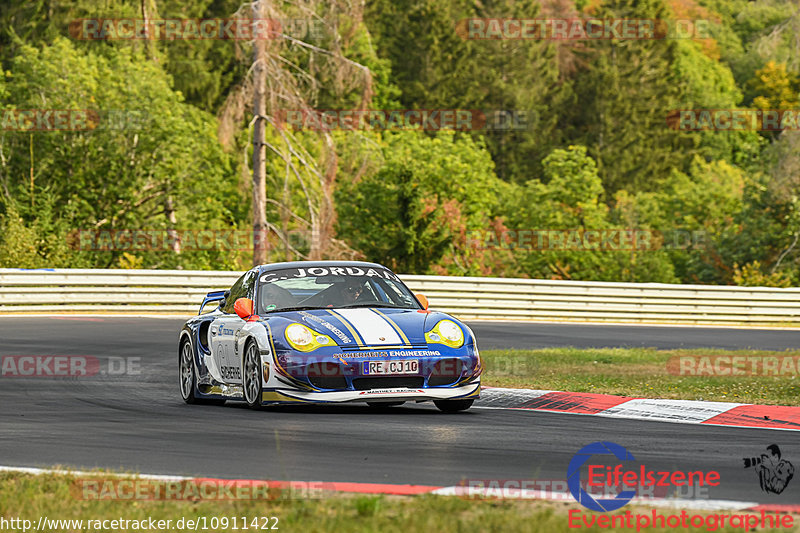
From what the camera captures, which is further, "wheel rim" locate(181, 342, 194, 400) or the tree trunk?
the tree trunk

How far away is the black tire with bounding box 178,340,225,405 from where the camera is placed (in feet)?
40.7

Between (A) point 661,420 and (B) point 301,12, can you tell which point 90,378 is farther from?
(B) point 301,12

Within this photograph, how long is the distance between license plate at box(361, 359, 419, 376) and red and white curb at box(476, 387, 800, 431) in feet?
5.06

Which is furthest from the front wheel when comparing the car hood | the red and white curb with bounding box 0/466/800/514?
the red and white curb with bounding box 0/466/800/514

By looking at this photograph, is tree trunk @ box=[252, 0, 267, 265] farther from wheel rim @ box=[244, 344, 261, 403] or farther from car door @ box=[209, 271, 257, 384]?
wheel rim @ box=[244, 344, 261, 403]

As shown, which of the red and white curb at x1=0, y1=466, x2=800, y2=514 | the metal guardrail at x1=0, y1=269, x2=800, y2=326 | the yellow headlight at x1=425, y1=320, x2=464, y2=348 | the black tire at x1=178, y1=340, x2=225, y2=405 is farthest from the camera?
the metal guardrail at x1=0, y1=269, x2=800, y2=326

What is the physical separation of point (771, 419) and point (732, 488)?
12.7ft

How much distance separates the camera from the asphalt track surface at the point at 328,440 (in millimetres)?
7504

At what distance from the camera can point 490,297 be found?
93.6ft

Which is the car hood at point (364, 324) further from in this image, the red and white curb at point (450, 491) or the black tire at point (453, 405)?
the red and white curb at point (450, 491)

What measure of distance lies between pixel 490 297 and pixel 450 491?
22.0m

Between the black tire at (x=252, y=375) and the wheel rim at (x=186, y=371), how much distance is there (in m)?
1.25

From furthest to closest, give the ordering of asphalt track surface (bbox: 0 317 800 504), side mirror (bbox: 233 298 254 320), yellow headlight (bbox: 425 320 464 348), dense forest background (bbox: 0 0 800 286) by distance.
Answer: dense forest background (bbox: 0 0 800 286), side mirror (bbox: 233 298 254 320), yellow headlight (bbox: 425 320 464 348), asphalt track surface (bbox: 0 317 800 504)

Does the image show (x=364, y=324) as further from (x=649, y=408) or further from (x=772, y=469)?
(x=772, y=469)
